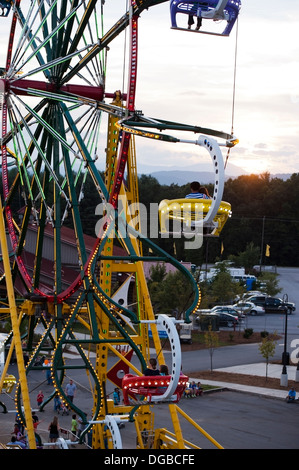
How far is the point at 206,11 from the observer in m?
21.9

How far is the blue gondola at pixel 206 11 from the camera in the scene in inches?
854

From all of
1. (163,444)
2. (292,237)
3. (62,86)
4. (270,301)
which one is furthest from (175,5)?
(292,237)

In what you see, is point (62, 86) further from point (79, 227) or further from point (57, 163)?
point (79, 227)

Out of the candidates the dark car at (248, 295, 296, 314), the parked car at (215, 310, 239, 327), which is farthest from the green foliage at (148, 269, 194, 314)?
the dark car at (248, 295, 296, 314)

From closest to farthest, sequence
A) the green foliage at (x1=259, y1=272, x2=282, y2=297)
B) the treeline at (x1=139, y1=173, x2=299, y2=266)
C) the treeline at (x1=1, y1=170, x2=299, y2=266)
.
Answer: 1. the green foliage at (x1=259, y1=272, x2=282, y2=297)
2. the treeline at (x1=1, y1=170, x2=299, y2=266)
3. the treeline at (x1=139, y1=173, x2=299, y2=266)

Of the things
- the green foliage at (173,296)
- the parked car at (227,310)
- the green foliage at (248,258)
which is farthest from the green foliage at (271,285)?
the green foliage at (173,296)

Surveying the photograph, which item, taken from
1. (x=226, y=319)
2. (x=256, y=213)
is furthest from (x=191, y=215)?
(x=256, y=213)

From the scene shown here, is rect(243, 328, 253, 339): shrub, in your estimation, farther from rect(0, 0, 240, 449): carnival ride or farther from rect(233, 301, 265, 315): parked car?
rect(0, 0, 240, 449): carnival ride

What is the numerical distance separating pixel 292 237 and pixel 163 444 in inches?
3159

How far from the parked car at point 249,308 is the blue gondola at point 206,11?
1652 inches

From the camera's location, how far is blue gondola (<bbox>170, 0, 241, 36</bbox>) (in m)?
21.7

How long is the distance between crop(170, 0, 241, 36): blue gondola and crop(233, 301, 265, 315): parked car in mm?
41963

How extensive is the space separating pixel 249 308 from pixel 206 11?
45556 millimetres

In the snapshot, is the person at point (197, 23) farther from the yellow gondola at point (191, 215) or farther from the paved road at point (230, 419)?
the paved road at point (230, 419)
